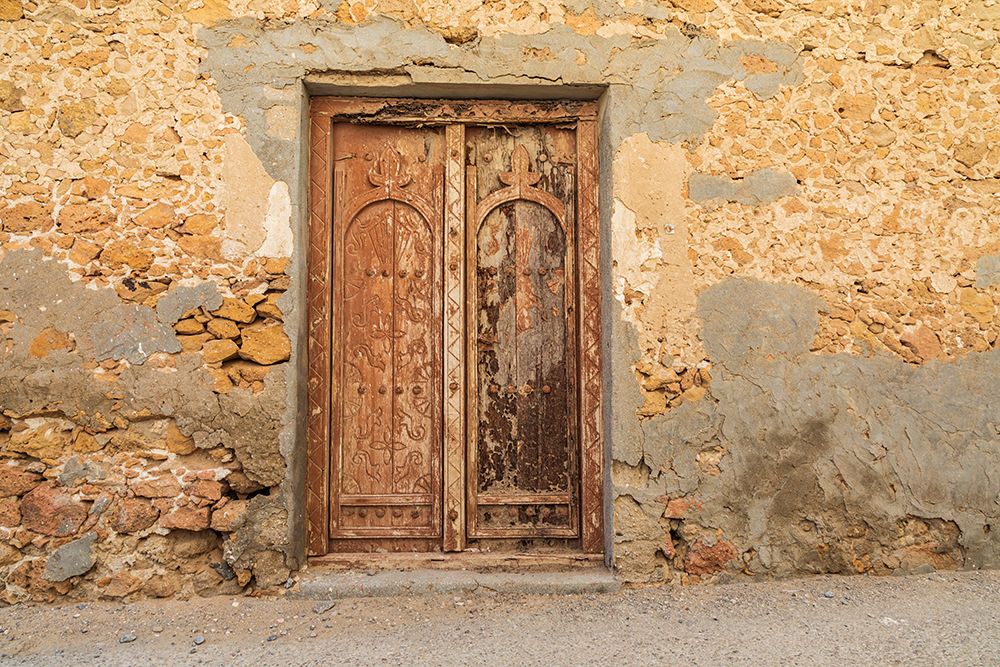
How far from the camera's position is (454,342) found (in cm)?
315

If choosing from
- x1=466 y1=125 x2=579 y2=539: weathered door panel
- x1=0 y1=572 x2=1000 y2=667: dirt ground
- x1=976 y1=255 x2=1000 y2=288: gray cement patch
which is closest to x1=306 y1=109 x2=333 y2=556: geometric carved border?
x1=0 y1=572 x2=1000 y2=667: dirt ground

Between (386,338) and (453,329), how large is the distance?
1.03ft

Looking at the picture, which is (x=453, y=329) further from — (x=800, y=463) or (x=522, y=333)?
(x=800, y=463)

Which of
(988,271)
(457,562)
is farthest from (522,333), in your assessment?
(988,271)

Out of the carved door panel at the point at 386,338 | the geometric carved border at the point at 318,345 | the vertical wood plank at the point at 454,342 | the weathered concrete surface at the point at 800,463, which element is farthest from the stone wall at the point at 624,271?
the vertical wood plank at the point at 454,342

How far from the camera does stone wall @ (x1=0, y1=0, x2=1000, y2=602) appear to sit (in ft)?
9.30

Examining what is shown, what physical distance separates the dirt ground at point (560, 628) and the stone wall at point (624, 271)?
0.14 meters

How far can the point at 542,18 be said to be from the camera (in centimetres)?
303

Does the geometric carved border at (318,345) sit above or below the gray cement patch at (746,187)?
below

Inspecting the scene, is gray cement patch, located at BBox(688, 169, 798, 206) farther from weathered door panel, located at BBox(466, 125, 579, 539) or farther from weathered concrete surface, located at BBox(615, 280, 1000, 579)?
weathered door panel, located at BBox(466, 125, 579, 539)

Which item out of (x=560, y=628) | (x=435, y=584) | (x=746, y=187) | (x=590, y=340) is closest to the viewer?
(x=560, y=628)

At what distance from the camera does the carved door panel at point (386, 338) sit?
3127 millimetres

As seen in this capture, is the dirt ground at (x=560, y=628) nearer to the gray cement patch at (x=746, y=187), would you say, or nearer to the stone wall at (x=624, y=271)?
the stone wall at (x=624, y=271)

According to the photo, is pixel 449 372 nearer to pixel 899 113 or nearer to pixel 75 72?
pixel 75 72
